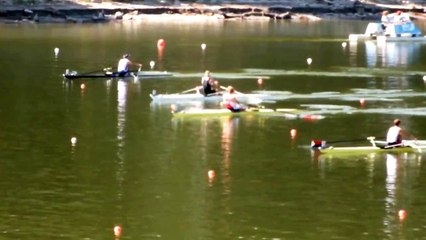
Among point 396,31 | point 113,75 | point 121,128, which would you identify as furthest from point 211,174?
point 396,31

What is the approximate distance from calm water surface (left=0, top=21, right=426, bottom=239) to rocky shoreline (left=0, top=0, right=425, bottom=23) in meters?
30.1

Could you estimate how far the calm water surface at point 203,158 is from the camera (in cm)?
2870

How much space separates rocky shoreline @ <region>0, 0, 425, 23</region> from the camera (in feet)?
324

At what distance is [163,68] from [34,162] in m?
28.4

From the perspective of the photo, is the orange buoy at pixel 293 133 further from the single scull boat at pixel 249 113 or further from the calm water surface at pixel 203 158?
the single scull boat at pixel 249 113

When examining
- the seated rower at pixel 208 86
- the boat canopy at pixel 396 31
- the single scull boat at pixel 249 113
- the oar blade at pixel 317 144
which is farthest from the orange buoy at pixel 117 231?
the boat canopy at pixel 396 31

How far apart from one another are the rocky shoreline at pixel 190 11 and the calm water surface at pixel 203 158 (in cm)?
3007

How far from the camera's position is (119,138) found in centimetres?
4003

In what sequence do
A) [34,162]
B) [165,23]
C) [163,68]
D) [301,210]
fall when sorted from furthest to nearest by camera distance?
[165,23], [163,68], [34,162], [301,210]

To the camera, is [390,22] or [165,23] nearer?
[390,22]

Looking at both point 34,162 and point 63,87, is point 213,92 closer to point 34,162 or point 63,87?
point 63,87

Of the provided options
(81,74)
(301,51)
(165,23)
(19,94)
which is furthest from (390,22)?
(19,94)

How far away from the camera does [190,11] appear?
108 metres

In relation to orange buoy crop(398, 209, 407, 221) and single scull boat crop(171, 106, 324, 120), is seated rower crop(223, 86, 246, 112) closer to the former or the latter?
single scull boat crop(171, 106, 324, 120)
